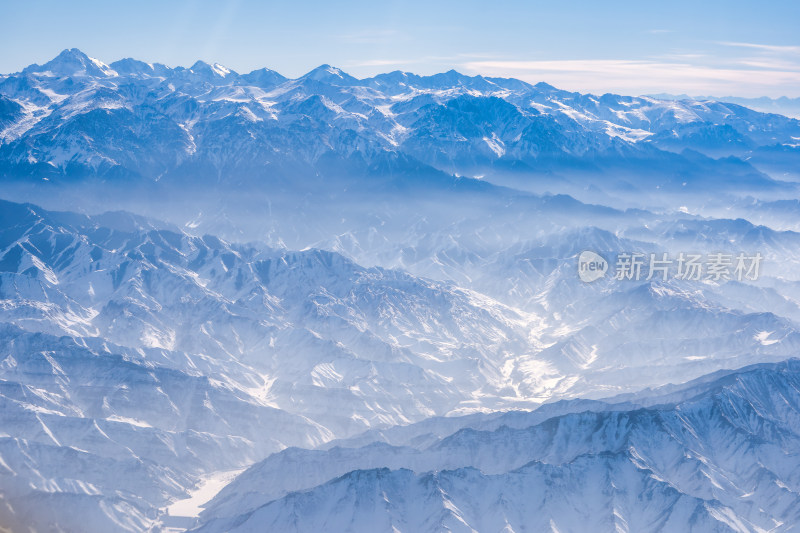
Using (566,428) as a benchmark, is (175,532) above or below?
below

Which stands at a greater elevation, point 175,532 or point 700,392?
point 700,392

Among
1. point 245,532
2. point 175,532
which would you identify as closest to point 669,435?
point 245,532

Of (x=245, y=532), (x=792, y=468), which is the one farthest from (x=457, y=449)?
(x=792, y=468)

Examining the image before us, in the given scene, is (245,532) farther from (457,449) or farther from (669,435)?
(669,435)

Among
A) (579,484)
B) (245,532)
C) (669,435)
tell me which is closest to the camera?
(245,532)

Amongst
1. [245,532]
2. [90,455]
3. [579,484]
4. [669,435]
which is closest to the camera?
[245,532]

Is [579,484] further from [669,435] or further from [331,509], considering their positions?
[331,509]

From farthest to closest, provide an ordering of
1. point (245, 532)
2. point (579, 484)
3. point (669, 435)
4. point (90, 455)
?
point (90, 455) → point (669, 435) → point (579, 484) → point (245, 532)

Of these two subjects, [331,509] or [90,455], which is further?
[90,455]

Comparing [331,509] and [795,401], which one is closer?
[331,509]
